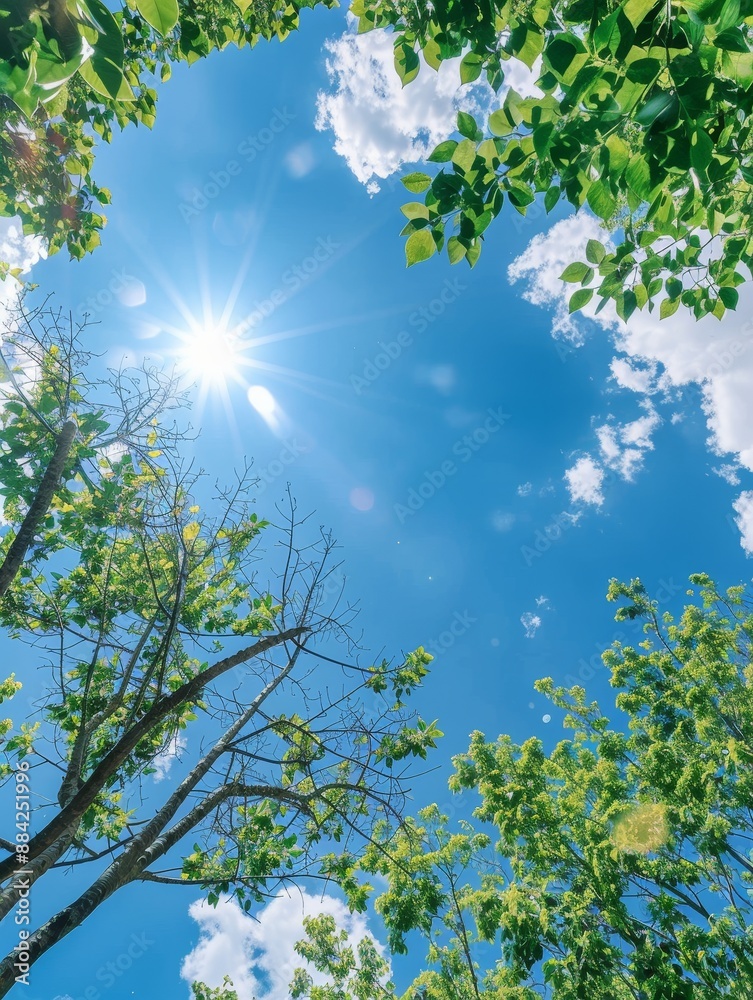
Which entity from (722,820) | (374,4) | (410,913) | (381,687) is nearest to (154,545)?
(381,687)

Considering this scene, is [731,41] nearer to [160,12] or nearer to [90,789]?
[160,12]

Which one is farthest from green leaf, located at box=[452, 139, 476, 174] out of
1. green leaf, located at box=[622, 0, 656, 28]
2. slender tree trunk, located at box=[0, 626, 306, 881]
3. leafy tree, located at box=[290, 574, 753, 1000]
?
leafy tree, located at box=[290, 574, 753, 1000]

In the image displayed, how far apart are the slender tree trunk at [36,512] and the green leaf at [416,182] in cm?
353

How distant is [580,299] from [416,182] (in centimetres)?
82

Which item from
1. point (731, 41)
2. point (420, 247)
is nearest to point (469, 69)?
point (420, 247)

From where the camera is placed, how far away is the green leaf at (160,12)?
36.2 inches

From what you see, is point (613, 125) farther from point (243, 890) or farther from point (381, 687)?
point (243, 890)

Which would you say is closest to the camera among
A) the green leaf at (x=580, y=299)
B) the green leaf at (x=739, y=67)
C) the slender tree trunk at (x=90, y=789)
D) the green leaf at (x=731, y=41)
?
the green leaf at (x=731, y=41)

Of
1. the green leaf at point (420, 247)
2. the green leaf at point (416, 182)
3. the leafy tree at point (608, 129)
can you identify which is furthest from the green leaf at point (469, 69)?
the green leaf at point (420, 247)

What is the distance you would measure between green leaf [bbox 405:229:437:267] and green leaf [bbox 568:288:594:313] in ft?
2.11

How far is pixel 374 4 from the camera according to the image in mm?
2395

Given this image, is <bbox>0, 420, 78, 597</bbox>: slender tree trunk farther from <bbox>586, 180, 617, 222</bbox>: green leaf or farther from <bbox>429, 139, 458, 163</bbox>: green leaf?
<bbox>586, 180, 617, 222</bbox>: green leaf

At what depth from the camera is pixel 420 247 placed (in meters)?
1.66

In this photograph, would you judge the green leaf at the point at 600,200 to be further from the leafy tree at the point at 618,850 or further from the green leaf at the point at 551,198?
the leafy tree at the point at 618,850
